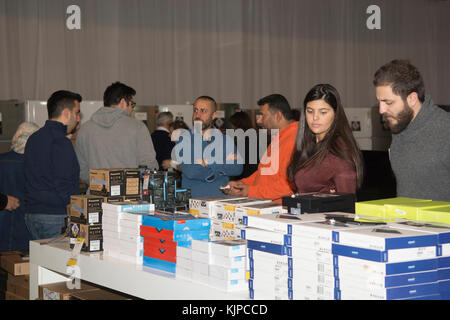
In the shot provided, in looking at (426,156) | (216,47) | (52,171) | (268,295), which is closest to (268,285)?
(268,295)

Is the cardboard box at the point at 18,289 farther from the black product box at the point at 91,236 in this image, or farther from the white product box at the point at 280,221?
the white product box at the point at 280,221

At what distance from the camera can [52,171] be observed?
3.83 m

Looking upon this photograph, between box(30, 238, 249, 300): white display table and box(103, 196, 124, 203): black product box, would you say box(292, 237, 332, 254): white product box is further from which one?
box(103, 196, 124, 203): black product box

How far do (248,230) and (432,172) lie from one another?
871 mm

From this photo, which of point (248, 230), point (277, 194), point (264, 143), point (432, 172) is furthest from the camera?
point (264, 143)

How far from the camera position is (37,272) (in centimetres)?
368

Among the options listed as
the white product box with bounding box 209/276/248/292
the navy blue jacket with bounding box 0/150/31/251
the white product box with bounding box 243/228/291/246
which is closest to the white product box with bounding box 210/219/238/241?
the white product box with bounding box 209/276/248/292

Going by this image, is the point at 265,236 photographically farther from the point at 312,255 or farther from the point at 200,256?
the point at 200,256

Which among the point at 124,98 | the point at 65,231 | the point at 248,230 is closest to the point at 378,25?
the point at 124,98

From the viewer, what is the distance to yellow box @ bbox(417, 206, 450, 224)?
198cm

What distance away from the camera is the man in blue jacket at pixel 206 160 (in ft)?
13.5

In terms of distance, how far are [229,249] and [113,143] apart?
7.19ft

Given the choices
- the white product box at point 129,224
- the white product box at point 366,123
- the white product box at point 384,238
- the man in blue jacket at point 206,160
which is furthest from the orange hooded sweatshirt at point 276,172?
the white product box at point 366,123
